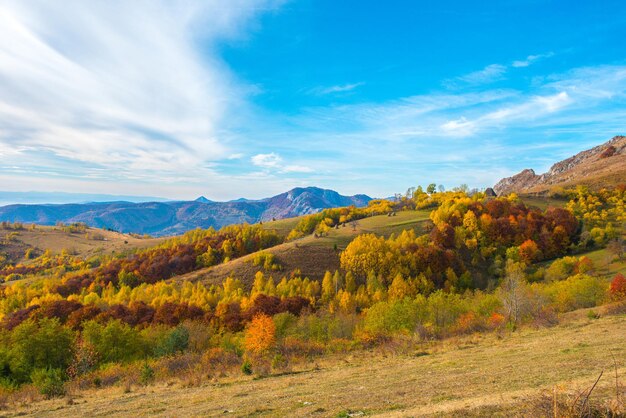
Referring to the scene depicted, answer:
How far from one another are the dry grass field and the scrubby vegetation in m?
6.89

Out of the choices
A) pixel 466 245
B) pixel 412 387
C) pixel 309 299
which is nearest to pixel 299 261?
pixel 309 299

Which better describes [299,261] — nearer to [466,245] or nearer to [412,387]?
[466,245]

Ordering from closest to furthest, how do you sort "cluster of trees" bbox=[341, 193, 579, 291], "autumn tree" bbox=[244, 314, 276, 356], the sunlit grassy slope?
"autumn tree" bbox=[244, 314, 276, 356] < "cluster of trees" bbox=[341, 193, 579, 291] < the sunlit grassy slope

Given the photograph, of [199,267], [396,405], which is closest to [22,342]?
[396,405]

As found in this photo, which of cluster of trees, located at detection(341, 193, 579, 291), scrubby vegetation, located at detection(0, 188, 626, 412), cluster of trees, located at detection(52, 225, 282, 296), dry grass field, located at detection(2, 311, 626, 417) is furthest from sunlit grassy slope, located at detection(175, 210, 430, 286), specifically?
dry grass field, located at detection(2, 311, 626, 417)

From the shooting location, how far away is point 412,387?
19234 millimetres

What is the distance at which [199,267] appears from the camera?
583 ft

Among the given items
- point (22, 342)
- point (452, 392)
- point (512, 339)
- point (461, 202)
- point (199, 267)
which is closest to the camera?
point (452, 392)

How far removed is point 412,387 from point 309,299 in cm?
9200

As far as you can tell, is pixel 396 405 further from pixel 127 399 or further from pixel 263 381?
pixel 127 399

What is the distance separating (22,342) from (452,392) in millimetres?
66235

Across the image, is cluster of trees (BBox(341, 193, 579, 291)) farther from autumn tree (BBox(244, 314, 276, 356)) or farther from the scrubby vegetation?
autumn tree (BBox(244, 314, 276, 356))

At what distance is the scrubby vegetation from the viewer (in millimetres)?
50688

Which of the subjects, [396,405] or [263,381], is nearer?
[396,405]
